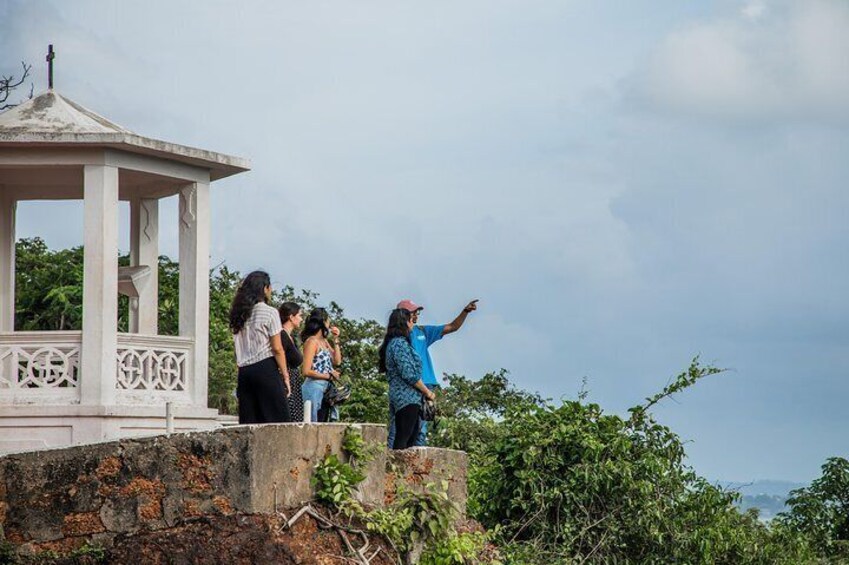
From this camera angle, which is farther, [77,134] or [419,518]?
[77,134]

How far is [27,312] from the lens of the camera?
21438 millimetres

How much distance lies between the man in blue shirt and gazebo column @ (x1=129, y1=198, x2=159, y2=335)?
3.27m

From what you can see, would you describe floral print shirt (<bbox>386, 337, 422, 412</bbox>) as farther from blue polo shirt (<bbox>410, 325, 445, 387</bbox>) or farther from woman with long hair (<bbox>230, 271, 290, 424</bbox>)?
woman with long hair (<bbox>230, 271, 290, 424</bbox>)

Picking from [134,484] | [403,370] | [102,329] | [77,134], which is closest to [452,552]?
[403,370]

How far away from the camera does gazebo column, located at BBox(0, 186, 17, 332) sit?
1519 cm

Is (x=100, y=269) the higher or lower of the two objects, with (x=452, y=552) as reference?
higher

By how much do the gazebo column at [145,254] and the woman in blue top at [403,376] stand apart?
10.8 feet

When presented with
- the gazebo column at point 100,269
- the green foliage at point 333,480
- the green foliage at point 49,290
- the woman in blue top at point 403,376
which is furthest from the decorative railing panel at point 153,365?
the green foliage at point 49,290

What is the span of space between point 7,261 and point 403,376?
16.1 ft

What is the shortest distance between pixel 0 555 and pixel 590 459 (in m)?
6.16

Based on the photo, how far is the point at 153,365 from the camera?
44.8ft

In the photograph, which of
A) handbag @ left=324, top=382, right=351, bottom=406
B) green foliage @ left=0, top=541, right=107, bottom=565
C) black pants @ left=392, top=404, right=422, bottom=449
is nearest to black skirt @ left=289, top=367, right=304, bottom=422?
handbag @ left=324, top=382, right=351, bottom=406

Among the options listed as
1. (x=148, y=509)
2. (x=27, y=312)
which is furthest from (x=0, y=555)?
(x=27, y=312)

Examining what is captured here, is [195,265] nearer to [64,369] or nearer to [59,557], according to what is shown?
[64,369]
